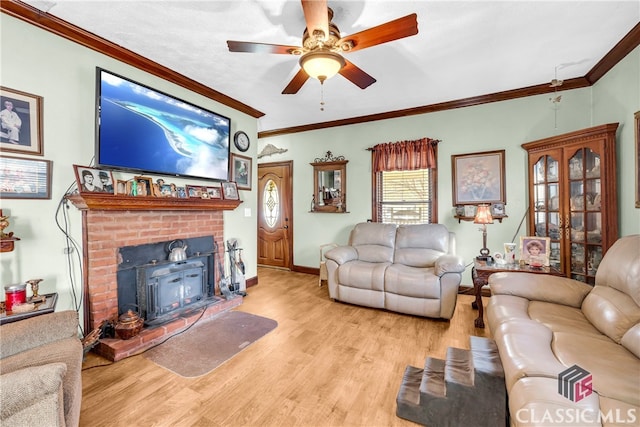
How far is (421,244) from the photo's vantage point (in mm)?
3512

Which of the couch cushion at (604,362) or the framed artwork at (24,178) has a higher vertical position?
the framed artwork at (24,178)

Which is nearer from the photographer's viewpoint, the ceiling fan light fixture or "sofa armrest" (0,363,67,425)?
"sofa armrest" (0,363,67,425)

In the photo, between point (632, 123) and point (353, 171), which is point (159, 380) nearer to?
point (353, 171)

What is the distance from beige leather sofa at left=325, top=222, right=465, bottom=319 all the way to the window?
463 millimetres

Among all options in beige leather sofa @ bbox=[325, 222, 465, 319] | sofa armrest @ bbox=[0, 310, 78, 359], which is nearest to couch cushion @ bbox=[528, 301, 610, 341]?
beige leather sofa @ bbox=[325, 222, 465, 319]

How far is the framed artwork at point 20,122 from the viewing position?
1.89 m

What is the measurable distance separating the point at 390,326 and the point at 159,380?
2082 millimetres

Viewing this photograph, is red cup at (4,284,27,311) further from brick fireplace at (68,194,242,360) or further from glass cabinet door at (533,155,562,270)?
glass cabinet door at (533,155,562,270)

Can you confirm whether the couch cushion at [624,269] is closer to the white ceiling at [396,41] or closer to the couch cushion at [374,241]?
the white ceiling at [396,41]

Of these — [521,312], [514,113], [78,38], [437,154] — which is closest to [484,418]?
[521,312]

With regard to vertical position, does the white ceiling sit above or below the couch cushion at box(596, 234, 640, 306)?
above

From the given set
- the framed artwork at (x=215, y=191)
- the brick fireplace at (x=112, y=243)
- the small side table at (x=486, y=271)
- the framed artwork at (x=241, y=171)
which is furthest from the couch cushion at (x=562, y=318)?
the framed artwork at (x=241, y=171)

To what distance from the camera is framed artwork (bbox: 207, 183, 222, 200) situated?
3.34 metres

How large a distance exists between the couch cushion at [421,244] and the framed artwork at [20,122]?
3686mm
